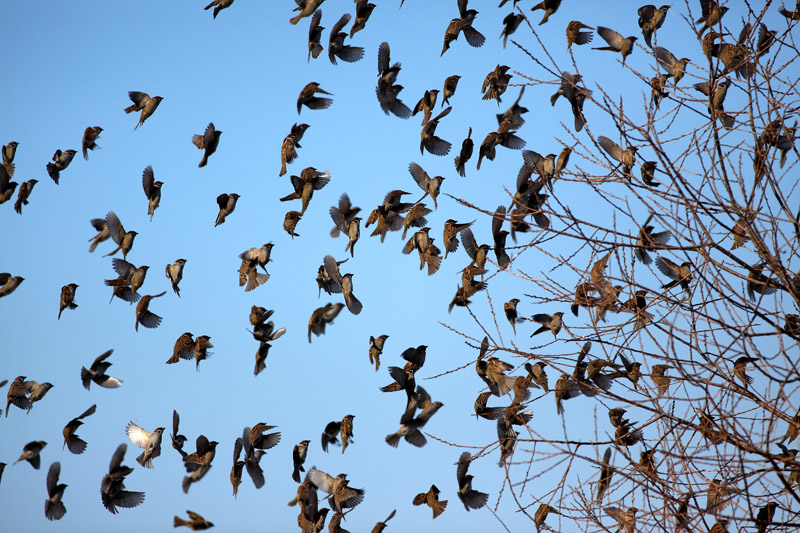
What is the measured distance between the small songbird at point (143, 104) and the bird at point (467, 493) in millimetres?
4645

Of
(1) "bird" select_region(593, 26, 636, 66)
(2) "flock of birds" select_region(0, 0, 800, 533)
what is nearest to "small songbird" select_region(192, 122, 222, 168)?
(2) "flock of birds" select_region(0, 0, 800, 533)

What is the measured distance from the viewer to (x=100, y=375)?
7.30 m

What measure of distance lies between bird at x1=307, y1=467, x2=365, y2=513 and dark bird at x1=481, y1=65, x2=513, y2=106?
373 cm

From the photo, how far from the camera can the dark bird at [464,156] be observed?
22.4ft

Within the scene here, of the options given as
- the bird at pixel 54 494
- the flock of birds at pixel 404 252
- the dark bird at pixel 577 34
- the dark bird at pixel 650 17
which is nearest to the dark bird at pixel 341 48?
the flock of birds at pixel 404 252

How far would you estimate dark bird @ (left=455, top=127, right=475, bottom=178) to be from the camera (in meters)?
6.84

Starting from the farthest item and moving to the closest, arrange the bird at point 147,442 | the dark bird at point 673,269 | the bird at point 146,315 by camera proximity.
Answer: the bird at point 146,315 < the bird at point 147,442 < the dark bird at point 673,269

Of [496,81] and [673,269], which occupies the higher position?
[496,81]

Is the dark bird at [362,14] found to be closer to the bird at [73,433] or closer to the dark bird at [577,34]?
the dark bird at [577,34]

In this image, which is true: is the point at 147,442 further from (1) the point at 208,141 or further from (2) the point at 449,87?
(2) the point at 449,87

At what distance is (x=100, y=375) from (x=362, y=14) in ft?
14.4

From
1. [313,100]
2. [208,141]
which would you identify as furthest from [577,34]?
[208,141]

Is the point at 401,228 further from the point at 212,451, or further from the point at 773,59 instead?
the point at 773,59

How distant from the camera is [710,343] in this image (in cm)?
427
